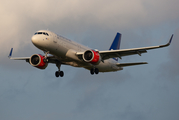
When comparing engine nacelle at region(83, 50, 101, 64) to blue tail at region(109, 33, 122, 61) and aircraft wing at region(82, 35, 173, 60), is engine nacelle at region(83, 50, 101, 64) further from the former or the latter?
blue tail at region(109, 33, 122, 61)

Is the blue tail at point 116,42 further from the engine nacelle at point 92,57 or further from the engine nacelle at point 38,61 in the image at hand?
the engine nacelle at point 38,61

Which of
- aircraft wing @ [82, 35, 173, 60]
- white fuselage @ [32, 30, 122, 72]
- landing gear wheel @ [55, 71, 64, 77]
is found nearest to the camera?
white fuselage @ [32, 30, 122, 72]

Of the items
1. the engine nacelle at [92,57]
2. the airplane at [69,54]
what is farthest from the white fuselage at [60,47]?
the engine nacelle at [92,57]

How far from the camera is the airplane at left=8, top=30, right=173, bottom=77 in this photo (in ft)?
146

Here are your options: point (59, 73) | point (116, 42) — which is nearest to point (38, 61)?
point (59, 73)

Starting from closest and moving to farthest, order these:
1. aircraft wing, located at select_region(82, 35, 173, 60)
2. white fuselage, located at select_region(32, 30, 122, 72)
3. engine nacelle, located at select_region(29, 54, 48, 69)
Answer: white fuselage, located at select_region(32, 30, 122, 72)
aircraft wing, located at select_region(82, 35, 173, 60)
engine nacelle, located at select_region(29, 54, 48, 69)

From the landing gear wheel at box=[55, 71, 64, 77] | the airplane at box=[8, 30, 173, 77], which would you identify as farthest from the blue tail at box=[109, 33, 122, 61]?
the landing gear wheel at box=[55, 71, 64, 77]

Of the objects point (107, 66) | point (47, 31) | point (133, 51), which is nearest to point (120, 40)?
point (107, 66)

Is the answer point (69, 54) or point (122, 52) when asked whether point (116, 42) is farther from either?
point (69, 54)

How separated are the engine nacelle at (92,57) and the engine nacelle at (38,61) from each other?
23.0 feet

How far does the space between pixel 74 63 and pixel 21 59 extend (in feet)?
34.9

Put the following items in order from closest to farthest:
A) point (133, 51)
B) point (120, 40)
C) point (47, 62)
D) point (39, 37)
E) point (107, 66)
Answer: point (39, 37), point (133, 51), point (47, 62), point (107, 66), point (120, 40)

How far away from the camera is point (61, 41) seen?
45781 millimetres

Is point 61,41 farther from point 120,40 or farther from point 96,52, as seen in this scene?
point 120,40
